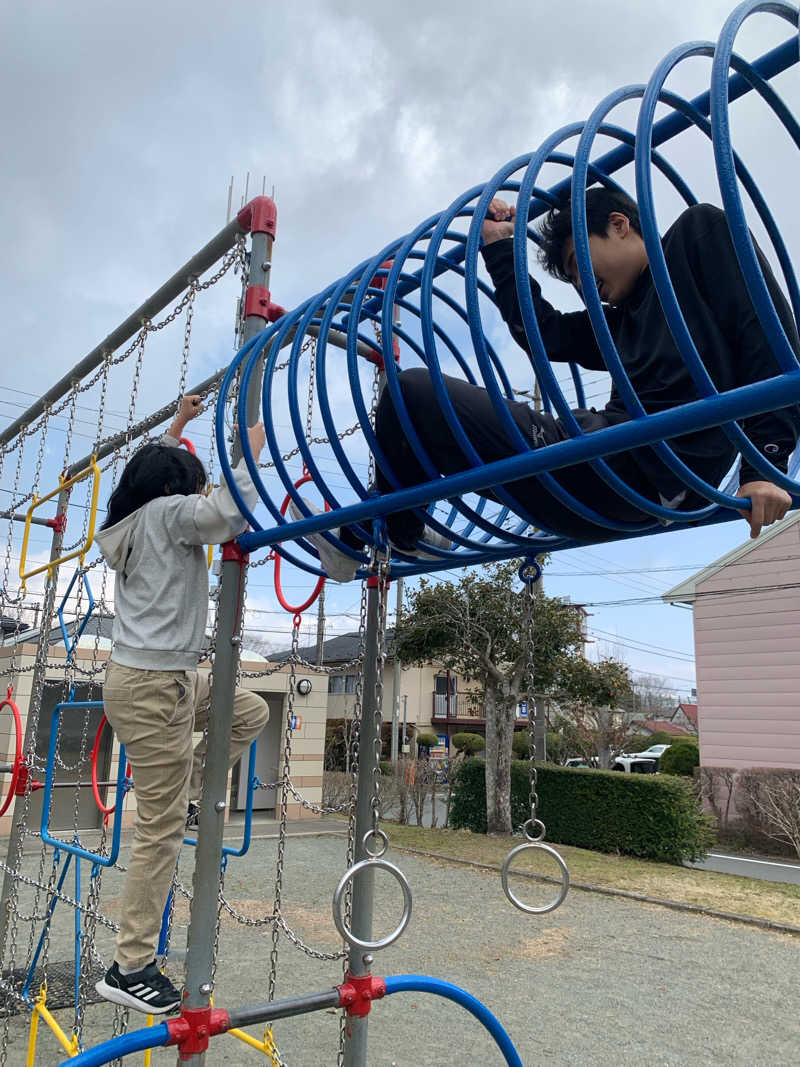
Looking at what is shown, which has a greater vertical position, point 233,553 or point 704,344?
point 704,344

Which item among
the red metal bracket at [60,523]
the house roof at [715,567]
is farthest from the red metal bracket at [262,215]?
the house roof at [715,567]

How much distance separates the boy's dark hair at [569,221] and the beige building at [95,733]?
22.3ft

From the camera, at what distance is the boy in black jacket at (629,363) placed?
1.42m

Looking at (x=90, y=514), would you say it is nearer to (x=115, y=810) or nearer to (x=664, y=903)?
(x=115, y=810)

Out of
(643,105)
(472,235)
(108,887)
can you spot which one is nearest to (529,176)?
(472,235)

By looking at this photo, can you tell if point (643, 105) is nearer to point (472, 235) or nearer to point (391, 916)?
point (472, 235)

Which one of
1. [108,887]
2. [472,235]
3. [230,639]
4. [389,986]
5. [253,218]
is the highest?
[253,218]

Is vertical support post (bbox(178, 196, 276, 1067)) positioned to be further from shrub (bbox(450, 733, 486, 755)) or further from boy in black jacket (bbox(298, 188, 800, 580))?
shrub (bbox(450, 733, 486, 755))

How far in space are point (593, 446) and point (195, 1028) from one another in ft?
5.89

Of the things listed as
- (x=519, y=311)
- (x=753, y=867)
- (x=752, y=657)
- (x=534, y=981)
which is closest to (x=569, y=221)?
(x=519, y=311)

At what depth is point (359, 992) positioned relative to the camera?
2.24m

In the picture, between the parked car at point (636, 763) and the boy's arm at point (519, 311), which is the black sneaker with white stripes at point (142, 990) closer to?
the boy's arm at point (519, 311)

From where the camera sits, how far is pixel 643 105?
4.03ft

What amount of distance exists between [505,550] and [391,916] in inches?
237
